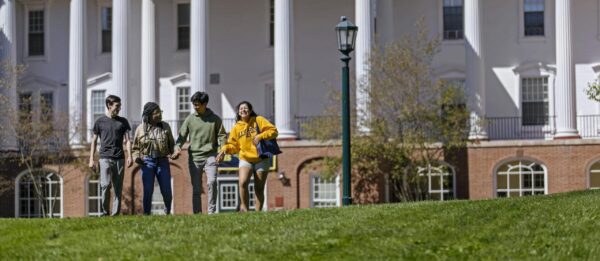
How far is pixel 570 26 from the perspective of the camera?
49906 mm

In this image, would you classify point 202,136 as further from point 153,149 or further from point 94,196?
point 94,196

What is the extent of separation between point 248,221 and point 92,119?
35.1 metres

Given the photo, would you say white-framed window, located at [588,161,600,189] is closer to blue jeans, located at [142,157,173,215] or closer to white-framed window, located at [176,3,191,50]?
white-framed window, located at [176,3,191,50]

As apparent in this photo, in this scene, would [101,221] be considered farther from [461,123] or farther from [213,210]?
[461,123]

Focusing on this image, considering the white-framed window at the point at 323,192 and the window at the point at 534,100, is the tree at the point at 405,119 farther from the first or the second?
the window at the point at 534,100

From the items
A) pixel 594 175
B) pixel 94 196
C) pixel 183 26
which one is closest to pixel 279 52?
pixel 183 26

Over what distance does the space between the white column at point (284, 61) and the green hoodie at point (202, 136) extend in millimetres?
25191

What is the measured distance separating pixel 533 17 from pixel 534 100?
3.12 metres

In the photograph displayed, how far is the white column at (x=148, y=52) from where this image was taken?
52.3 meters

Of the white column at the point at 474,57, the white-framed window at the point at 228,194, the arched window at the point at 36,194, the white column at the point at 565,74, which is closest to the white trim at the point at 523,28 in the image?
the white column at the point at 565,74

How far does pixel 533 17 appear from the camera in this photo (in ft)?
173

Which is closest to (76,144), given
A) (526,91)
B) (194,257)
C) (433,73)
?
(433,73)

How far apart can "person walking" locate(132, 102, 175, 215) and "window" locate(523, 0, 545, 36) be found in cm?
3002

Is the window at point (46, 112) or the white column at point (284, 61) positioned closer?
the white column at point (284, 61)
